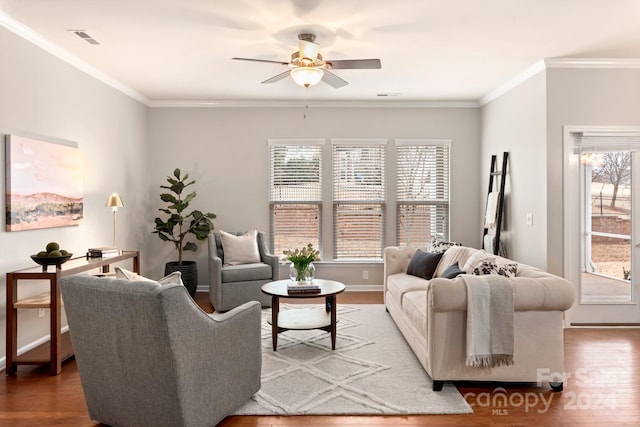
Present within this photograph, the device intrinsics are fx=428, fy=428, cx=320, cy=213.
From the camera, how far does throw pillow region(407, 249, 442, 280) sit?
475cm

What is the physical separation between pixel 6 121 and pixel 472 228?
5.90 metres

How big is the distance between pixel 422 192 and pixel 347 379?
3982mm

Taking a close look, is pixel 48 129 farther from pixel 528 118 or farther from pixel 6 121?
pixel 528 118

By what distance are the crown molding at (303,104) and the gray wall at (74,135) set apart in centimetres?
59

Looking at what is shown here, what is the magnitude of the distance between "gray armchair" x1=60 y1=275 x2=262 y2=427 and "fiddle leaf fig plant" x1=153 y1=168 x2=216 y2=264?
361 centimetres

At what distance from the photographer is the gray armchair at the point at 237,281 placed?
5.26 metres

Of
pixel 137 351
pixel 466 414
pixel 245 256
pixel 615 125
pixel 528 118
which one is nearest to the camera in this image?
pixel 137 351

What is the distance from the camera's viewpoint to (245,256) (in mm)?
5664

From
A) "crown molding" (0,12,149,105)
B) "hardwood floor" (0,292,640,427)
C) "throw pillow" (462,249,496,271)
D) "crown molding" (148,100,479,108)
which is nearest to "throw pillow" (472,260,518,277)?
"throw pillow" (462,249,496,271)

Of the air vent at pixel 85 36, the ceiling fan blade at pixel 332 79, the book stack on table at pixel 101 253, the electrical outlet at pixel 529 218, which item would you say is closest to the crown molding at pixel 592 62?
the electrical outlet at pixel 529 218

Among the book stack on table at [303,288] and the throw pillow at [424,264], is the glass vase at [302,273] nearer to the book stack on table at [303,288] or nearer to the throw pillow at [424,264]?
the book stack on table at [303,288]

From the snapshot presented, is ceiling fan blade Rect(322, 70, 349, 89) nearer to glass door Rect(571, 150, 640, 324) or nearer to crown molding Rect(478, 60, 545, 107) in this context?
crown molding Rect(478, 60, 545, 107)

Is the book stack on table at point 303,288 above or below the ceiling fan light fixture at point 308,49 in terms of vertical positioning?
below

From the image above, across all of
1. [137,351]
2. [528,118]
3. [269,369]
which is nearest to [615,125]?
[528,118]
